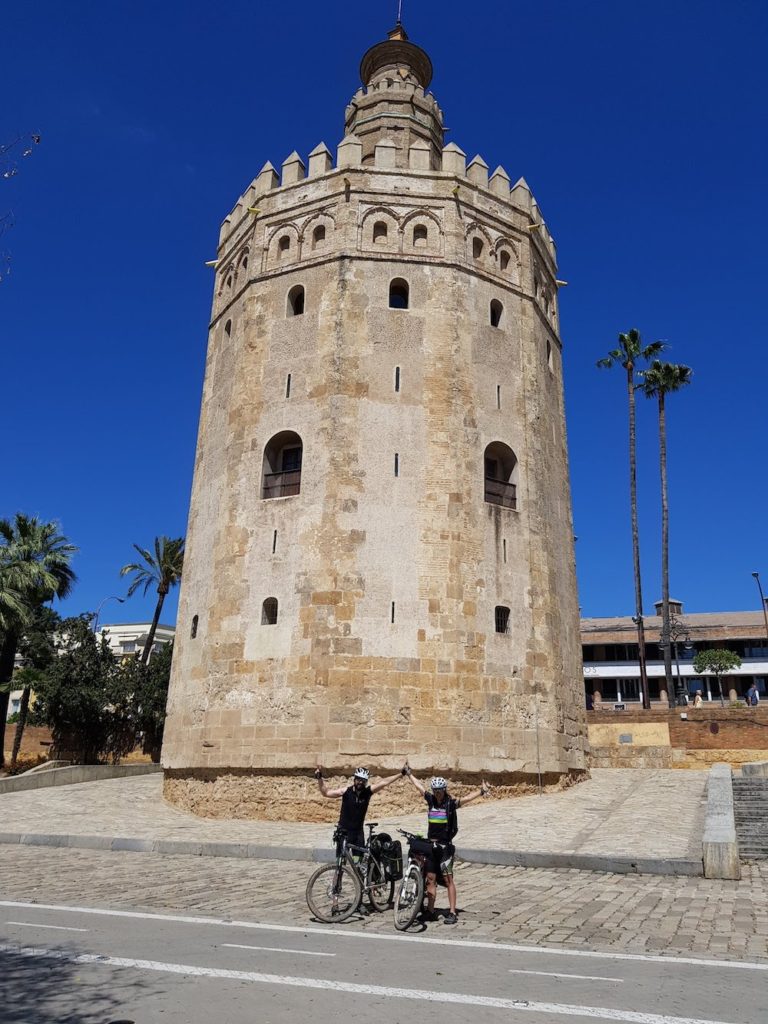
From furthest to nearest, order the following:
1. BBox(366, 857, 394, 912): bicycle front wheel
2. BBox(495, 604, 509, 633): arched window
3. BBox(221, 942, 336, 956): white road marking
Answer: BBox(495, 604, 509, 633): arched window
BBox(366, 857, 394, 912): bicycle front wheel
BBox(221, 942, 336, 956): white road marking

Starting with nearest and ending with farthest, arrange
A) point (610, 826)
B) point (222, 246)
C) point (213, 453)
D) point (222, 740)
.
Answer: point (610, 826) < point (222, 740) < point (213, 453) < point (222, 246)

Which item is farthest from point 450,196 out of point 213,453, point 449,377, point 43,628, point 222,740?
point 43,628

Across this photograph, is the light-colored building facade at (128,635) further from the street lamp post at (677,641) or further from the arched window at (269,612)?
the arched window at (269,612)

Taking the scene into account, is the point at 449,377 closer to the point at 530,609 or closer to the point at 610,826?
the point at 530,609

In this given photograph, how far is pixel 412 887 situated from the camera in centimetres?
755

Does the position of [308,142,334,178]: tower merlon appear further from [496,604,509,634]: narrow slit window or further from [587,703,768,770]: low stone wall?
[587,703,768,770]: low stone wall

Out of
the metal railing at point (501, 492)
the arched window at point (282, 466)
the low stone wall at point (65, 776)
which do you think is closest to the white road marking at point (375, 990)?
the arched window at point (282, 466)

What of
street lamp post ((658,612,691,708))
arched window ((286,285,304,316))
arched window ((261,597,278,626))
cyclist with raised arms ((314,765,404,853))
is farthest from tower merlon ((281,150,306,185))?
street lamp post ((658,612,691,708))

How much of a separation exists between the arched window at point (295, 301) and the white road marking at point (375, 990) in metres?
17.1

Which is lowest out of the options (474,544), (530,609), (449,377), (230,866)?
(230,866)

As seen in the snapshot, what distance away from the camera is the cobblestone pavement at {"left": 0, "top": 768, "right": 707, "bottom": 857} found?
40.6 feet

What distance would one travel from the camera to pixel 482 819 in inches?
599

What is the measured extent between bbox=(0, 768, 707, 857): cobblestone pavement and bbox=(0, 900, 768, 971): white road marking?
488 centimetres

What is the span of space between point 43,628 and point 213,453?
19396 mm
